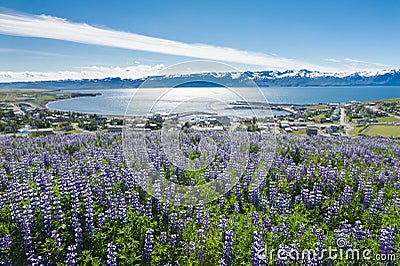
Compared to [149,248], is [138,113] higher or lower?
higher

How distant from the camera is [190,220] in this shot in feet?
27.8

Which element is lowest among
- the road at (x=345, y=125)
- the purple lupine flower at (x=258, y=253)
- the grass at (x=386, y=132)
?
the road at (x=345, y=125)

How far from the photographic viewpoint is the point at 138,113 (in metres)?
14.5

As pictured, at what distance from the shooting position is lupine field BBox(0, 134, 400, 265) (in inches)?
275

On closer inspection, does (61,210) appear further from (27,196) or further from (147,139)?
(147,139)

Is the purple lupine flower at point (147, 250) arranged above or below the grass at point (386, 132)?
above

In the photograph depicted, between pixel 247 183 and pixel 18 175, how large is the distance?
25.9ft

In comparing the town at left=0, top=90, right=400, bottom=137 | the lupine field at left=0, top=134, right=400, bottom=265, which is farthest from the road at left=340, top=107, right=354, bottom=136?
the lupine field at left=0, top=134, right=400, bottom=265

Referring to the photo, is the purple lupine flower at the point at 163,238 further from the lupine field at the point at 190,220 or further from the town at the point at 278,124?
the town at the point at 278,124

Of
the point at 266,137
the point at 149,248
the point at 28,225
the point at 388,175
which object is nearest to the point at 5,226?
the point at 28,225

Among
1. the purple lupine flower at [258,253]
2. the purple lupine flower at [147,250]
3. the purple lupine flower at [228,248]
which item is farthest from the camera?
the purple lupine flower at [147,250]

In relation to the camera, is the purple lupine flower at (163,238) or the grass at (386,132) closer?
the purple lupine flower at (163,238)

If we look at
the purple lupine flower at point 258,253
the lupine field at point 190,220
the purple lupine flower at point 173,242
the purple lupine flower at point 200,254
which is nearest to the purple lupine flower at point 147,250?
the lupine field at point 190,220

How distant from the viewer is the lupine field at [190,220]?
698cm
